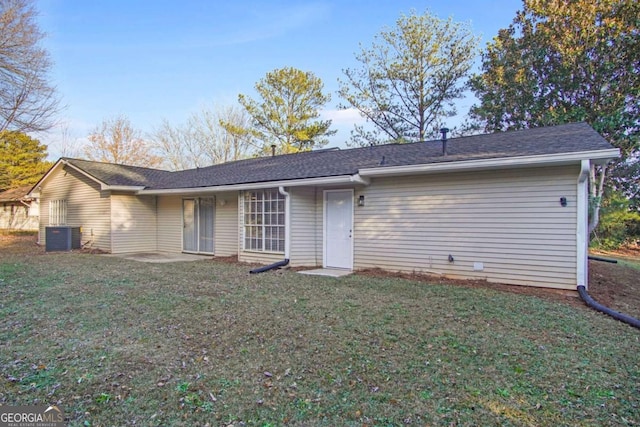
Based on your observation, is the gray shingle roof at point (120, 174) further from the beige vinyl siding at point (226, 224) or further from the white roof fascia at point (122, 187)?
the beige vinyl siding at point (226, 224)

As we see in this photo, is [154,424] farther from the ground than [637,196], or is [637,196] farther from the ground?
[637,196]

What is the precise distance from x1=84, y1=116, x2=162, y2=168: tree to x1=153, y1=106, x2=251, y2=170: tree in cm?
161

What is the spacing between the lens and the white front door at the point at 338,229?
28.3 feet

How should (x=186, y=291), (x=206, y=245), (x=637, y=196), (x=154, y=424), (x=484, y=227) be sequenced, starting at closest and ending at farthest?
(x=154, y=424)
(x=186, y=291)
(x=484, y=227)
(x=206, y=245)
(x=637, y=196)

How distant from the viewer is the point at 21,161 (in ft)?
87.0

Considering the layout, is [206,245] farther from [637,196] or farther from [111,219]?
[637,196]

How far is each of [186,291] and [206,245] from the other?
18.9 feet

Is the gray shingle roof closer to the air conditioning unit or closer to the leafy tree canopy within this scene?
the air conditioning unit

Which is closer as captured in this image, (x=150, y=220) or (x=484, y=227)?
(x=484, y=227)

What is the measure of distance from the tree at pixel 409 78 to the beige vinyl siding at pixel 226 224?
11.3 metres

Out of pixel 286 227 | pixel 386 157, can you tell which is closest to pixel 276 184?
pixel 286 227

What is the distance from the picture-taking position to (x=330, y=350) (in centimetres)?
350

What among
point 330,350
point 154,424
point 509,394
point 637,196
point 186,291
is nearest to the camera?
point 154,424

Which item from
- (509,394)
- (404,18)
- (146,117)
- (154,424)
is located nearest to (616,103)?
(404,18)
